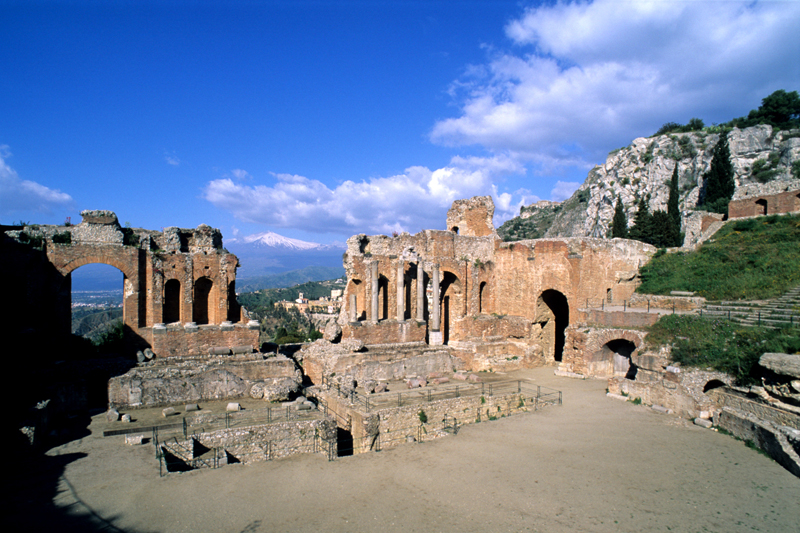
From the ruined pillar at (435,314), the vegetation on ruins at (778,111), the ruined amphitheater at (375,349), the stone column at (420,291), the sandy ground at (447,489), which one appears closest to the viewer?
the sandy ground at (447,489)

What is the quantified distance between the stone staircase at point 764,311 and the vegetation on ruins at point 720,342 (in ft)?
2.68

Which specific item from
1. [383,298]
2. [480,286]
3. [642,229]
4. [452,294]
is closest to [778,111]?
[642,229]

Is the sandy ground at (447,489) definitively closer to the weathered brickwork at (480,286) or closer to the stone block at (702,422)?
the stone block at (702,422)

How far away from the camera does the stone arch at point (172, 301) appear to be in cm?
2125

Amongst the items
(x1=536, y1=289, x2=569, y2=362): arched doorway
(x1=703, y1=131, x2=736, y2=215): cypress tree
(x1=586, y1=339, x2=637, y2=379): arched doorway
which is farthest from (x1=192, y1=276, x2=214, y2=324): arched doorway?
(x1=703, y1=131, x2=736, y2=215): cypress tree

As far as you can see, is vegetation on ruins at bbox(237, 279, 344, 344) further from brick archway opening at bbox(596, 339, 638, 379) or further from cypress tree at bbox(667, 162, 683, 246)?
cypress tree at bbox(667, 162, 683, 246)

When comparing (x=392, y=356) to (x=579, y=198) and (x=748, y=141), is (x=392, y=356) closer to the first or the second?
(x=748, y=141)

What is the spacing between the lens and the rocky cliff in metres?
47.3

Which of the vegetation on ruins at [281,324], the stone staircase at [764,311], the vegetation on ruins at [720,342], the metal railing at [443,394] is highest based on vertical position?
the stone staircase at [764,311]

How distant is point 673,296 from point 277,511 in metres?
22.1

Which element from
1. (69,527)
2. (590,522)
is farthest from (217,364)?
(590,522)

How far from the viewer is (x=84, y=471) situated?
35.3 feet

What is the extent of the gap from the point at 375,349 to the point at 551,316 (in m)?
12.4

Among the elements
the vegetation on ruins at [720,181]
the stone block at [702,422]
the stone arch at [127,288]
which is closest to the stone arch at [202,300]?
the stone arch at [127,288]
